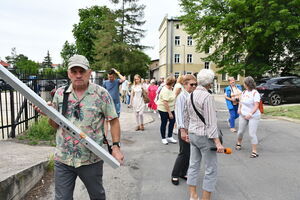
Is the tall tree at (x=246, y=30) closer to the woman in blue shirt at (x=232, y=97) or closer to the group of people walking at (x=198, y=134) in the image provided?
the woman in blue shirt at (x=232, y=97)

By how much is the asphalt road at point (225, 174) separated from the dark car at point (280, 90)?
26.8 ft

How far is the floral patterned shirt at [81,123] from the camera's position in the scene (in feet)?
7.36

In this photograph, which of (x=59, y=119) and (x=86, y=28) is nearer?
(x=59, y=119)

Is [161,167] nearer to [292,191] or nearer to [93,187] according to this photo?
[292,191]

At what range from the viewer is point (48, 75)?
7.49 m

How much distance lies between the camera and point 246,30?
1939cm

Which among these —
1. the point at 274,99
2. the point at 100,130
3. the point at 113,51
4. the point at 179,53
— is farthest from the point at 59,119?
the point at 179,53

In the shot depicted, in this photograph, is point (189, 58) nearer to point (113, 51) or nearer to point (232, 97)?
point (113, 51)

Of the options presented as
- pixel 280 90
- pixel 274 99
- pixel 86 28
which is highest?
pixel 86 28

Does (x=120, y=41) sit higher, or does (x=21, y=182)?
(x=120, y=41)

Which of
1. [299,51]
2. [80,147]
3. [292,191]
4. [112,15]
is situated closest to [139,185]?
[80,147]

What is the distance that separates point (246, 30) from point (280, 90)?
710cm

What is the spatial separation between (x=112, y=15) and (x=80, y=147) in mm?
36812

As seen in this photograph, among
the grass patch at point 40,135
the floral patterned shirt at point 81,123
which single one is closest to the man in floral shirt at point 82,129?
the floral patterned shirt at point 81,123
